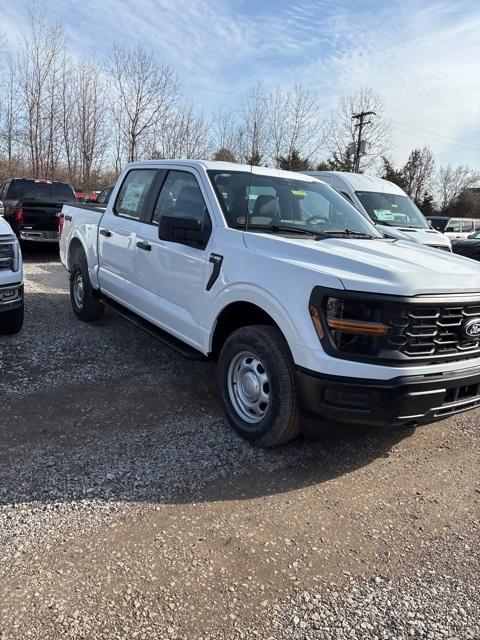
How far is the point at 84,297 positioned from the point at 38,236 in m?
6.16

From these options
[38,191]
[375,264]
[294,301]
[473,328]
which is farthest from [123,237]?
[38,191]

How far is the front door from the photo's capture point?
14.1 feet

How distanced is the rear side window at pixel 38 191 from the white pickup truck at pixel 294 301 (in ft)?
26.9

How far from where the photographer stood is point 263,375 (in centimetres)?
369

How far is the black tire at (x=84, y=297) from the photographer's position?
6656 millimetres

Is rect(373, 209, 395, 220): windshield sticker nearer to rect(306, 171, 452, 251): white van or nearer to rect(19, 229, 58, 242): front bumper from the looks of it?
rect(306, 171, 452, 251): white van

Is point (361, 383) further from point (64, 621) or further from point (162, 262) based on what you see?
point (162, 262)

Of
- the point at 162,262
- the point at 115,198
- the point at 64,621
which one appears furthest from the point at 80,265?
the point at 64,621

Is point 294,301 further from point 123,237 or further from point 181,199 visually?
point 123,237

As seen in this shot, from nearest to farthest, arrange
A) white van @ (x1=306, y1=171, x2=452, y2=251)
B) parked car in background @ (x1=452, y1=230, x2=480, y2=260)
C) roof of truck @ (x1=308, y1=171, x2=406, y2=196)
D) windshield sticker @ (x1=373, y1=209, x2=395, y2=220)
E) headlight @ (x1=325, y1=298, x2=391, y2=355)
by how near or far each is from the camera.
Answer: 1. headlight @ (x1=325, y1=298, x2=391, y2=355)
2. white van @ (x1=306, y1=171, x2=452, y2=251)
3. windshield sticker @ (x1=373, y1=209, x2=395, y2=220)
4. roof of truck @ (x1=308, y1=171, x2=406, y2=196)
5. parked car in background @ (x1=452, y1=230, x2=480, y2=260)

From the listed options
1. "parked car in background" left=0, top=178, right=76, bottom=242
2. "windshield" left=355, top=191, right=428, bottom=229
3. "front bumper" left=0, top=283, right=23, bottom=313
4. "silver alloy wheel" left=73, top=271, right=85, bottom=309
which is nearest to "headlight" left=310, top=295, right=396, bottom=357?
"front bumper" left=0, top=283, right=23, bottom=313

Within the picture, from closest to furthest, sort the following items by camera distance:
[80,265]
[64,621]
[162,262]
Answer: [64,621] < [162,262] < [80,265]

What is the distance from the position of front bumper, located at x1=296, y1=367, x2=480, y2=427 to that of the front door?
1402mm

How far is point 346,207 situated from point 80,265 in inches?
142
